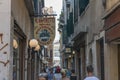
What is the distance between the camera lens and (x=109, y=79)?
15164 millimetres

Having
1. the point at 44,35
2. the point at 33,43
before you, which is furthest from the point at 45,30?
the point at 33,43

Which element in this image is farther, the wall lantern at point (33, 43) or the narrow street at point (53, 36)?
the wall lantern at point (33, 43)

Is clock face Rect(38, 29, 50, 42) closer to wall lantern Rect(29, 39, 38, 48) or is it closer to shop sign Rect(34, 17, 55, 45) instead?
shop sign Rect(34, 17, 55, 45)

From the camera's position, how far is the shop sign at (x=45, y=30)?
66.5 feet

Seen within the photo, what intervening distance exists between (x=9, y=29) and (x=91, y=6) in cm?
1046

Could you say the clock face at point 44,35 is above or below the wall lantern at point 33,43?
above

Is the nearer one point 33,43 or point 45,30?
point 33,43

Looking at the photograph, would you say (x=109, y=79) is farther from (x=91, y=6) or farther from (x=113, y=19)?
(x=91, y=6)

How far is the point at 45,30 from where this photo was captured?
20.5 meters

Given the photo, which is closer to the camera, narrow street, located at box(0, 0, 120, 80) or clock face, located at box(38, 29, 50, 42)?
narrow street, located at box(0, 0, 120, 80)

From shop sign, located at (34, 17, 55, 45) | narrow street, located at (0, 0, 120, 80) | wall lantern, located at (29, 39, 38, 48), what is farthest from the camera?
shop sign, located at (34, 17, 55, 45)

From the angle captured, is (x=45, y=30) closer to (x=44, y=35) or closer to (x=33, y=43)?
(x=44, y=35)

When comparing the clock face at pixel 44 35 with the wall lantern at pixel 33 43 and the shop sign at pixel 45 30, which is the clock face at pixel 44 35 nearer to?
the shop sign at pixel 45 30

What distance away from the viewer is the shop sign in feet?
66.5
